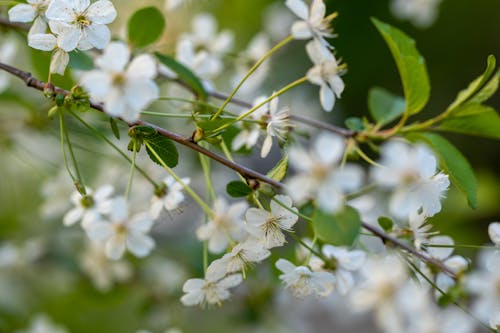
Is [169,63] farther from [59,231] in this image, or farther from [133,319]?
[133,319]

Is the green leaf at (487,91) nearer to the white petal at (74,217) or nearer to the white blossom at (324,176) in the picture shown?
the white blossom at (324,176)

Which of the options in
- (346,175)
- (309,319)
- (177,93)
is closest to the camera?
(346,175)

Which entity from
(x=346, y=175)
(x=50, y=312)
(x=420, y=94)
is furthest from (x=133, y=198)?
(x=346, y=175)

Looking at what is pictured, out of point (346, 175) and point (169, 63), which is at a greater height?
point (169, 63)

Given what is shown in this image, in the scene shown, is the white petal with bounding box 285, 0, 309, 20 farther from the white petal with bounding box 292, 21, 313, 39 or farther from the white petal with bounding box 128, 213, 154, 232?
the white petal with bounding box 128, 213, 154, 232

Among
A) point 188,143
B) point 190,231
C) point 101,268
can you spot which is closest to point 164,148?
point 188,143

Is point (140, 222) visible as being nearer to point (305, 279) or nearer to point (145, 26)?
point (305, 279)

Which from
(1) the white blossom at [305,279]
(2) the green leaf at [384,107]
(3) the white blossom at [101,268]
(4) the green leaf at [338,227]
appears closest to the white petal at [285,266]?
(1) the white blossom at [305,279]
